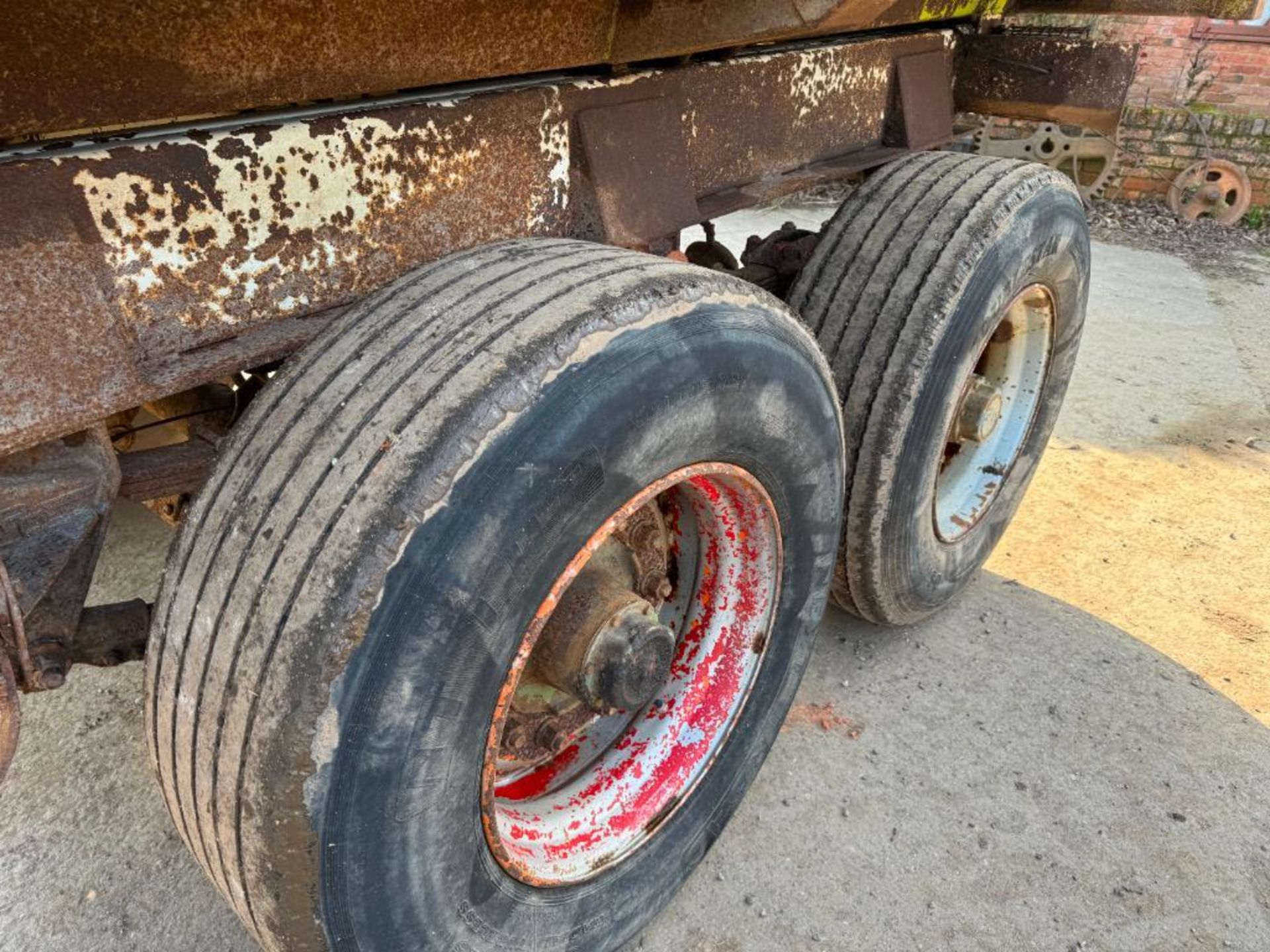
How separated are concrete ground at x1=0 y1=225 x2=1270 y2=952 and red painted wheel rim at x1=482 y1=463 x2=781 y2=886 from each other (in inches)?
12.6

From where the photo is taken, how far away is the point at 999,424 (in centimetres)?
282

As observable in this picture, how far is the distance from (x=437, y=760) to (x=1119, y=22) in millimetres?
8886

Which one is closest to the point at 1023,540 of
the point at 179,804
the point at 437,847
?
the point at 437,847

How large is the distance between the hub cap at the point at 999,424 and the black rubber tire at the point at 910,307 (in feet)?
0.52

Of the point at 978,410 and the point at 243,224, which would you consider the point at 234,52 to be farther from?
the point at 978,410

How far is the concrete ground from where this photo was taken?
1.95 metres

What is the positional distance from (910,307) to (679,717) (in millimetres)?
1018

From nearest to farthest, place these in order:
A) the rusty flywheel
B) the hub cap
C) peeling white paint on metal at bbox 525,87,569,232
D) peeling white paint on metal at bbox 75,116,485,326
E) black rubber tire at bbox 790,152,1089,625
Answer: peeling white paint on metal at bbox 75,116,485,326, peeling white paint on metal at bbox 525,87,569,232, black rubber tire at bbox 790,152,1089,625, the hub cap, the rusty flywheel

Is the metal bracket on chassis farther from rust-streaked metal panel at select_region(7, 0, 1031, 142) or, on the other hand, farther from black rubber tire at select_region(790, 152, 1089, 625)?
black rubber tire at select_region(790, 152, 1089, 625)

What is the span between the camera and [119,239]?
1.16 m

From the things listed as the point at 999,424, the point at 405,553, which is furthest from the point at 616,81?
the point at 999,424

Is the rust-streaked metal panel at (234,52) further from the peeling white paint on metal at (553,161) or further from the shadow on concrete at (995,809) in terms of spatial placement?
the shadow on concrete at (995,809)

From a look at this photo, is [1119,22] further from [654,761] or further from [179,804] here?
[179,804]

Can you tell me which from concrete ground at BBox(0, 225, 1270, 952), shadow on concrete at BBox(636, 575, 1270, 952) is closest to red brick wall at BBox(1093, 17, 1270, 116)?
concrete ground at BBox(0, 225, 1270, 952)
